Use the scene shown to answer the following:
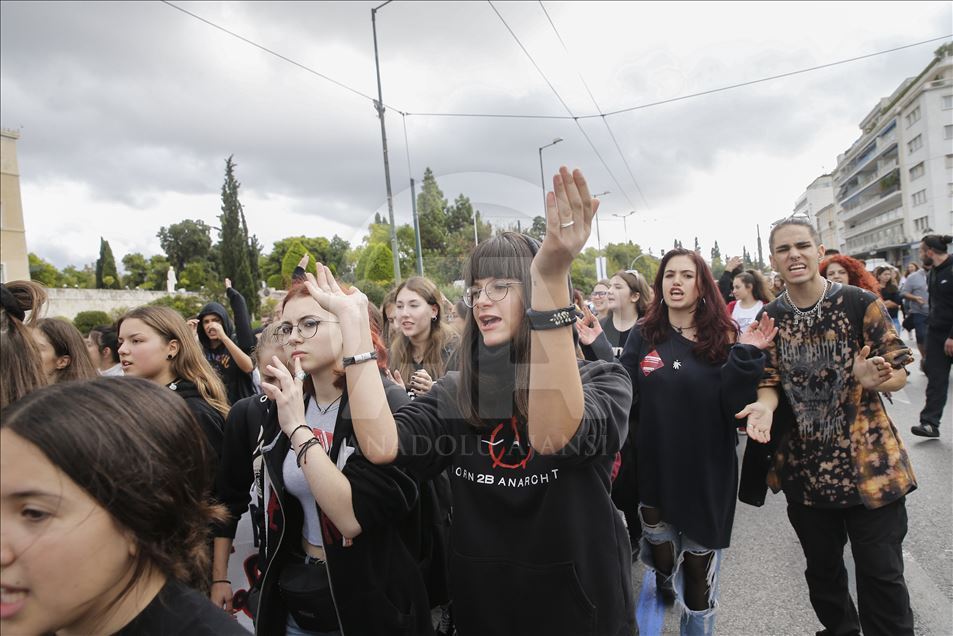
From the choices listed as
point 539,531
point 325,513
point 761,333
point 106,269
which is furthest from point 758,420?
point 106,269

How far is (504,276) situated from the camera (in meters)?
1.56

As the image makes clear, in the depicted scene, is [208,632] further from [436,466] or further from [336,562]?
[436,466]

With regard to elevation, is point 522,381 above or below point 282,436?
above

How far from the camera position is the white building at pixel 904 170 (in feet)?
141

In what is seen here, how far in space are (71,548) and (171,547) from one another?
9.3 inches

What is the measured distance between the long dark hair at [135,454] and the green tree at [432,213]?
1.91 metres

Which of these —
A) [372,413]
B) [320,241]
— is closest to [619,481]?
[372,413]

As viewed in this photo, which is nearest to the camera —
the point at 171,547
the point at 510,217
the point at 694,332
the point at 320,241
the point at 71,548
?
the point at 71,548

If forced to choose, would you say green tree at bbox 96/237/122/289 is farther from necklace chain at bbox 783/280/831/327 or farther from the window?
the window

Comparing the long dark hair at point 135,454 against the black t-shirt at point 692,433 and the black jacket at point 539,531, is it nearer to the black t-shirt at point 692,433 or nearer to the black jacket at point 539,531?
the black jacket at point 539,531

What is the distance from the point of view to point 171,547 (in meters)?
Answer: 1.20

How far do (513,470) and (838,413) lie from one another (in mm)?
1816

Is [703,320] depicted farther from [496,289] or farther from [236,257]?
[236,257]

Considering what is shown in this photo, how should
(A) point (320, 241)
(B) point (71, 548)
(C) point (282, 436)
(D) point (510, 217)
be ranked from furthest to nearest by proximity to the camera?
(A) point (320, 241), (D) point (510, 217), (C) point (282, 436), (B) point (71, 548)
